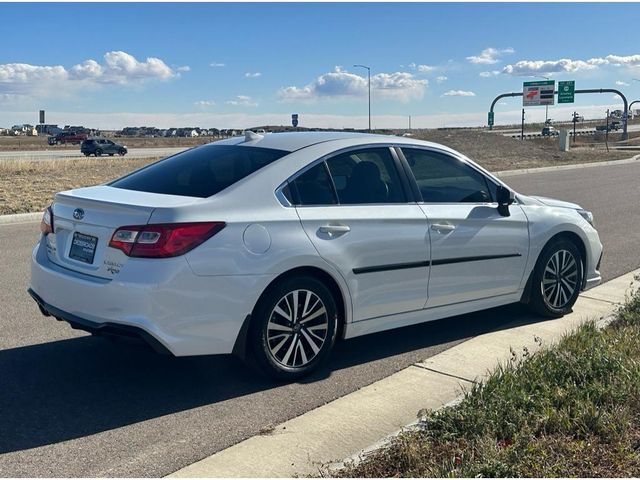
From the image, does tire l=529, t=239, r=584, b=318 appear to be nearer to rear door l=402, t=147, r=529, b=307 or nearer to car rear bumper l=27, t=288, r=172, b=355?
rear door l=402, t=147, r=529, b=307

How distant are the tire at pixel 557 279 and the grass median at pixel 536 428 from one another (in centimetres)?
171

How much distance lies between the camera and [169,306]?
420 centimetres

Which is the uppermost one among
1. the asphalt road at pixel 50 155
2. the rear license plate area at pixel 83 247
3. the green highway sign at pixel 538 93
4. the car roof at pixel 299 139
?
the green highway sign at pixel 538 93

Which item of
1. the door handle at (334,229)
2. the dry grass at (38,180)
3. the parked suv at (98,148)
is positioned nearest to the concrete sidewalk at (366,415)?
the door handle at (334,229)

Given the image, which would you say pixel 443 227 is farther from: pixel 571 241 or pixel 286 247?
pixel 571 241

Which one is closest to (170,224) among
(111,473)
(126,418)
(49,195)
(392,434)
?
(126,418)

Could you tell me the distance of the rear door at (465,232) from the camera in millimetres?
5469


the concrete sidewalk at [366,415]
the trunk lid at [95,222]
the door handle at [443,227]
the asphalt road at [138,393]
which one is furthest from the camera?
the door handle at [443,227]

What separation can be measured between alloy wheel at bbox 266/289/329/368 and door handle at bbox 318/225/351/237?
0.42 meters

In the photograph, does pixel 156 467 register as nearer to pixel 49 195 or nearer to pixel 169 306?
pixel 169 306

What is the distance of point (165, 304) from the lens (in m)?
4.18

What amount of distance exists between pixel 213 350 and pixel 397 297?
1489 mm

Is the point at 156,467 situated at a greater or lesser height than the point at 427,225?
lesser

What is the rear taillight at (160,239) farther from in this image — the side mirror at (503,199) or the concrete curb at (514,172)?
the concrete curb at (514,172)
